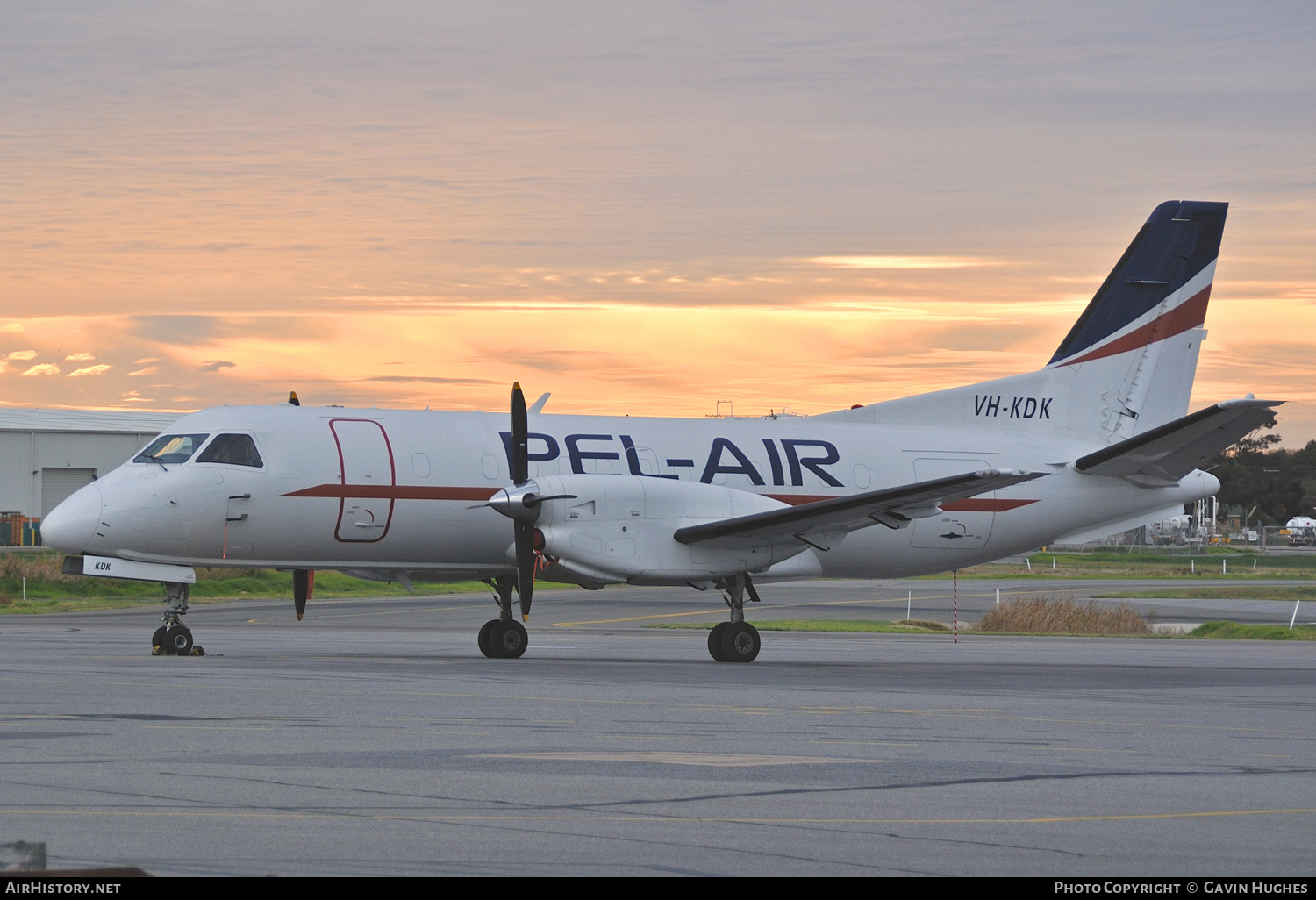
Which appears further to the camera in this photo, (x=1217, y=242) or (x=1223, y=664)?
(x=1217, y=242)

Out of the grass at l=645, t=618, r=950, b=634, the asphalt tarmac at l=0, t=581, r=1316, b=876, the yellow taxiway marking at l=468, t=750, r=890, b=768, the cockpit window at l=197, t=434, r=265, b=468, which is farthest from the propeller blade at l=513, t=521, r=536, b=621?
the grass at l=645, t=618, r=950, b=634

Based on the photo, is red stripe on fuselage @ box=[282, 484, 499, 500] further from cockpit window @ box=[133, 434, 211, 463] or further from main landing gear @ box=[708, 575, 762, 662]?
main landing gear @ box=[708, 575, 762, 662]

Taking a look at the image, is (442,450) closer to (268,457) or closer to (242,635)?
(268,457)

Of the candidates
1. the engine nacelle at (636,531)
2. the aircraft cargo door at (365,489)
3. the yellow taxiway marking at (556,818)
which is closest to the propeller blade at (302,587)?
the aircraft cargo door at (365,489)

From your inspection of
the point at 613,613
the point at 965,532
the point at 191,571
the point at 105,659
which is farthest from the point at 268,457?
the point at 613,613

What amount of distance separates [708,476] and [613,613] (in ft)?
56.5

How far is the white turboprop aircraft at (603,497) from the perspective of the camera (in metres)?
21.6

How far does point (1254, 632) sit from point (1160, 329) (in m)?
10.6

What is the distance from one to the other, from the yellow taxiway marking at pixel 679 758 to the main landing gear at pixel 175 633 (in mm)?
11826

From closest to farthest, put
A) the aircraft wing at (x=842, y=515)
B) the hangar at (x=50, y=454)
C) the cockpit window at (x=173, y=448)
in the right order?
1. the aircraft wing at (x=842, y=515)
2. the cockpit window at (x=173, y=448)
3. the hangar at (x=50, y=454)

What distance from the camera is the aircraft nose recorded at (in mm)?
21203

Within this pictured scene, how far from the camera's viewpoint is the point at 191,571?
22469mm

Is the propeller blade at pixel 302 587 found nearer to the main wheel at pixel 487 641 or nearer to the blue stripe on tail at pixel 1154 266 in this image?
the main wheel at pixel 487 641
